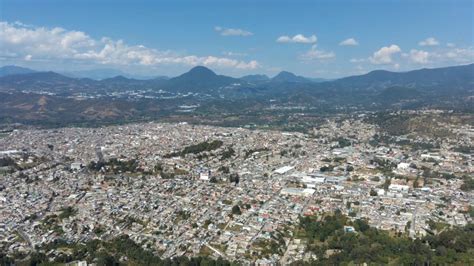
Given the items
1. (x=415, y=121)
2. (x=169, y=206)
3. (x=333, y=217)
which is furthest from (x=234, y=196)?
(x=415, y=121)

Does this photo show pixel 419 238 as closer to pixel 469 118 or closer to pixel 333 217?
pixel 333 217

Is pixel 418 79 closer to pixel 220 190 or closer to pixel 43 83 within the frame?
pixel 43 83

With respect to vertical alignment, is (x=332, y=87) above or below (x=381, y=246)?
above

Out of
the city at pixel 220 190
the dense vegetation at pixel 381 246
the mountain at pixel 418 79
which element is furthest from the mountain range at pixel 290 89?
the dense vegetation at pixel 381 246

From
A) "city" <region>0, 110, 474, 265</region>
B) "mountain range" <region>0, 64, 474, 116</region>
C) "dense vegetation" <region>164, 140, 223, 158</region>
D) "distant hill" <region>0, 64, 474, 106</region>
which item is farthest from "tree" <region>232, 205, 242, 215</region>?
"distant hill" <region>0, 64, 474, 106</region>

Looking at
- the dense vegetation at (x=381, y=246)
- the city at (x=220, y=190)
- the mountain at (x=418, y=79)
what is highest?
the mountain at (x=418, y=79)

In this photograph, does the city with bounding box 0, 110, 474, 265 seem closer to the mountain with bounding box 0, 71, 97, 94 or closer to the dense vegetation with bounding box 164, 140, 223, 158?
the dense vegetation with bounding box 164, 140, 223, 158

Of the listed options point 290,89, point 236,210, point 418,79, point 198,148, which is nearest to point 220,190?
point 236,210

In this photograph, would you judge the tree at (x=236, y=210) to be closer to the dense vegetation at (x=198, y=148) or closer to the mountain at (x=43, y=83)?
the dense vegetation at (x=198, y=148)
